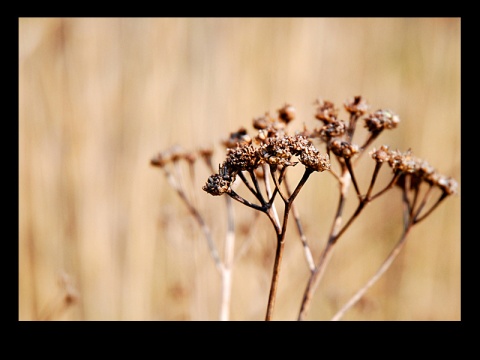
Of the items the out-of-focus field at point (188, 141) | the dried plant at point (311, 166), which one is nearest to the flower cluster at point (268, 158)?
the dried plant at point (311, 166)

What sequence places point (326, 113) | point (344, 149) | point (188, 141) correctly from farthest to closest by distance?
1. point (188, 141)
2. point (326, 113)
3. point (344, 149)

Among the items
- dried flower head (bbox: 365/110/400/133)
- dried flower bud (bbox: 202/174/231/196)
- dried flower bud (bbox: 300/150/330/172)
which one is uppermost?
dried flower head (bbox: 365/110/400/133)

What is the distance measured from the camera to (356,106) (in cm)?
143

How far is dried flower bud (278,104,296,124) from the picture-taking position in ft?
4.85

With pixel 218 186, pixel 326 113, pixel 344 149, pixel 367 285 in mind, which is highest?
pixel 326 113

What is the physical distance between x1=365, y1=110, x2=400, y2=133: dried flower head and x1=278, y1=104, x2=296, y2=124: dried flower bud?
233 mm

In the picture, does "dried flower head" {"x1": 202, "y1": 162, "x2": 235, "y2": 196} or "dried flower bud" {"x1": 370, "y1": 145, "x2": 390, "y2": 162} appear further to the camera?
"dried flower bud" {"x1": 370, "y1": 145, "x2": 390, "y2": 162}

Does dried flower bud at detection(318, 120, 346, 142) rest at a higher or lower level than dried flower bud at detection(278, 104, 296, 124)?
lower

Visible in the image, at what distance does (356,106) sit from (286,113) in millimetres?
219

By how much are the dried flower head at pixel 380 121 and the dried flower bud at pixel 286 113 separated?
9.2 inches

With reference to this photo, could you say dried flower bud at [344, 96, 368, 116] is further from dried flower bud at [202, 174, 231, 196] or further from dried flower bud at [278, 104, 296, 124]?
dried flower bud at [202, 174, 231, 196]

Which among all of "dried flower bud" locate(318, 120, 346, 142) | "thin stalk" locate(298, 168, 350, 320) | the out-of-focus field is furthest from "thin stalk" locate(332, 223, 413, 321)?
the out-of-focus field

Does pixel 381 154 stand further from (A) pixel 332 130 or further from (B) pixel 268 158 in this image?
(B) pixel 268 158

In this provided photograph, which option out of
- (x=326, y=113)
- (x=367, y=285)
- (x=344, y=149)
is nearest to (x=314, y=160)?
(x=344, y=149)
